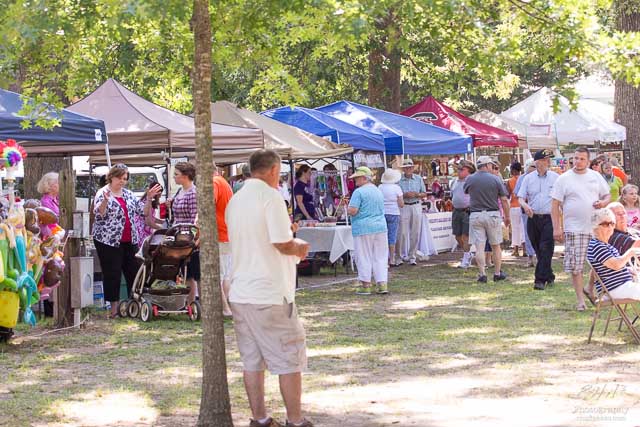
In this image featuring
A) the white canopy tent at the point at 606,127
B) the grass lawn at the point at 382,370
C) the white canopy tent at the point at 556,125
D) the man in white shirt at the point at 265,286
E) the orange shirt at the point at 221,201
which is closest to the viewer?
the man in white shirt at the point at 265,286

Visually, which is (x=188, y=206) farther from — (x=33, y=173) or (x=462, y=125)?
(x=462, y=125)

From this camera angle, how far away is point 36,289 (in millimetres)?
10703

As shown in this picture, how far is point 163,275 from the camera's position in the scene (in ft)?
41.1

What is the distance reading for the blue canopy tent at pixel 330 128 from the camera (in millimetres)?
18578

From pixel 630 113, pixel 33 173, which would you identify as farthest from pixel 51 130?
pixel 630 113

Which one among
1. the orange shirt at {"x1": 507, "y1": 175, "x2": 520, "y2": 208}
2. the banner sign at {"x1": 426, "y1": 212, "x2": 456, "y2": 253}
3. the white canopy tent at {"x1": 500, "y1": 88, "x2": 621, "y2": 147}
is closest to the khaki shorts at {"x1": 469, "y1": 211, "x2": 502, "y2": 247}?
the orange shirt at {"x1": 507, "y1": 175, "x2": 520, "y2": 208}

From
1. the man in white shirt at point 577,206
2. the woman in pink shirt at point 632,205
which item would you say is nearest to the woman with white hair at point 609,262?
the man in white shirt at point 577,206

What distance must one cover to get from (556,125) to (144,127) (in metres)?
14.7

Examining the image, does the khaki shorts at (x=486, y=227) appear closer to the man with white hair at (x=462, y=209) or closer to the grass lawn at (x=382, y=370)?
the grass lawn at (x=382, y=370)

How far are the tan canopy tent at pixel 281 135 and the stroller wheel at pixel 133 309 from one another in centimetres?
414

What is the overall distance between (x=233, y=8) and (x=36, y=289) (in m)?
4.39

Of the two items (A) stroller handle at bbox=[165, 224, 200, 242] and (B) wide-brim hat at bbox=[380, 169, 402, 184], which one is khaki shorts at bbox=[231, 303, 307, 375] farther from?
(B) wide-brim hat at bbox=[380, 169, 402, 184]

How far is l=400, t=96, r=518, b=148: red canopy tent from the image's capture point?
2288 cm

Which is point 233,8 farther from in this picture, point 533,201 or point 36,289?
point 533,201
